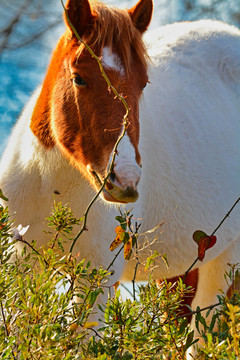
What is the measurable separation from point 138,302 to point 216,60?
111 inches

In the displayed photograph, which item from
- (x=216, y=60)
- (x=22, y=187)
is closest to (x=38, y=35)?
(x=216, y=60)

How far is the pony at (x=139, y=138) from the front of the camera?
187cm

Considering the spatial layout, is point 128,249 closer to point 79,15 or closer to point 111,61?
point 111,61

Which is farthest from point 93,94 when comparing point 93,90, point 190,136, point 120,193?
point 190,136

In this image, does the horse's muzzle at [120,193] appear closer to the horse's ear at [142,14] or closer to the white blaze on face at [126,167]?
the white blaze on face at [126,167]

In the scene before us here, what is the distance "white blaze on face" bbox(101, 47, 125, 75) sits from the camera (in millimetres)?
1861

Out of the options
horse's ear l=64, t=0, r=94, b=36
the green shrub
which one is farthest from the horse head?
the green shrub

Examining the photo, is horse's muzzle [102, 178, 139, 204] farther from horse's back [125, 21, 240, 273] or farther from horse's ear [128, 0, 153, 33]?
horse's ear [128, 0, 153, 33]

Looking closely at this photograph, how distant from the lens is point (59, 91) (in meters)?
2.06

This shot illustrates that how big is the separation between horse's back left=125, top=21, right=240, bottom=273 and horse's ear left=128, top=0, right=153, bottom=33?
1.34 ft

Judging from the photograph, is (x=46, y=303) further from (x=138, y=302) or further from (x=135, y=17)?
(x=135, y=17)

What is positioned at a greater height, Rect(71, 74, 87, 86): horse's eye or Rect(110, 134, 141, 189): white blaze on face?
Rect(71, 74, 87, 86): horse's eye

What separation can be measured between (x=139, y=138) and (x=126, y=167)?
81cm

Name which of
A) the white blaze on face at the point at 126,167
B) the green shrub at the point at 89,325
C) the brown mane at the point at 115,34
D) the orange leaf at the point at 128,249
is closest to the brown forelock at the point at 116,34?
the brown mane at the point at 115,34
